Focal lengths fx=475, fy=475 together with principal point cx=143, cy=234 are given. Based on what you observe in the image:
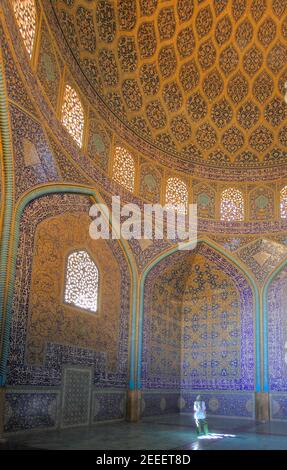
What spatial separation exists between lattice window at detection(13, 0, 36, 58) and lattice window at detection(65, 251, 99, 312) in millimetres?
4710

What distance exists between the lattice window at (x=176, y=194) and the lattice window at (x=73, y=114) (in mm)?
4165

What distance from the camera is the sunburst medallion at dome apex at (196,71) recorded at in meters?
13.5

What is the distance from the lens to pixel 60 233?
428 inches

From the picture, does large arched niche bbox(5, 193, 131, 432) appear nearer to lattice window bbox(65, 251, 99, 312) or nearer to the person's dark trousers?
lattice window bbox(65, 251, 99, 312)

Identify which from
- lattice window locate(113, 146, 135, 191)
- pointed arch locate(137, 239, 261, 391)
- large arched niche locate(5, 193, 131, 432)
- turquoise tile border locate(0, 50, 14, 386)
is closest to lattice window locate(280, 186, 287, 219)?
pointed arch locate(137, 239, 261, 391)

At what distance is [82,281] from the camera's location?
1159 cm

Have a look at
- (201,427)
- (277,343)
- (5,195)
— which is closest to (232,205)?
(277,343)

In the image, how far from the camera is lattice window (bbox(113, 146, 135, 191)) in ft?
44.6

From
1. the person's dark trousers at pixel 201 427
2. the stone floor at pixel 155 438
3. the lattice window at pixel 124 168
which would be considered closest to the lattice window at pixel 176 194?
the lattice window at pixel 124 168

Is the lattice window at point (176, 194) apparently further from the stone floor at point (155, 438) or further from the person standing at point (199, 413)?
the person standing at point (199, 413)

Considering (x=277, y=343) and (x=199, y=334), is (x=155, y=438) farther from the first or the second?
(x=199, y=334)

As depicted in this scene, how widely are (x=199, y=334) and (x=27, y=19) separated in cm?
1079

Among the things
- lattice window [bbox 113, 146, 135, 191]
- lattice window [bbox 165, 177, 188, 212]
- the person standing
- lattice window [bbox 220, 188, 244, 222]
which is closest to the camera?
the person standing

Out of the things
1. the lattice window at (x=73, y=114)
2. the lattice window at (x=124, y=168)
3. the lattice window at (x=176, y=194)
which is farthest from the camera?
the lattice window at (x=176, y=194)
